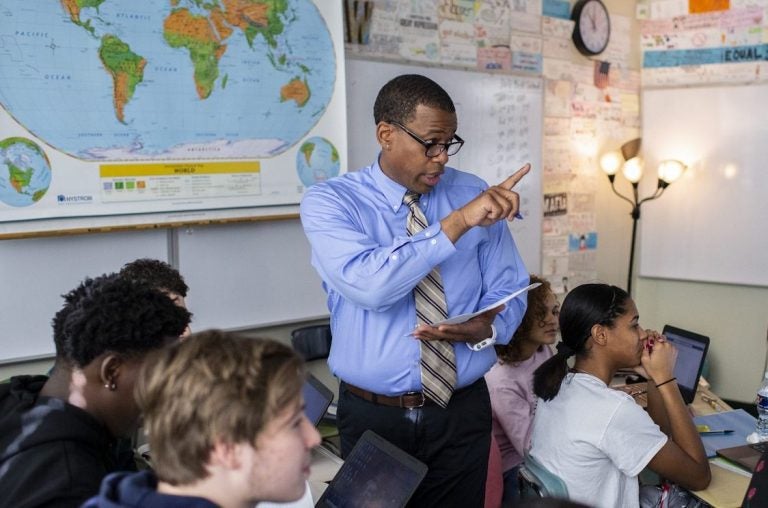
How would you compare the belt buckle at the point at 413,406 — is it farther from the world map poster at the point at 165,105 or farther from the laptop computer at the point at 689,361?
the world map poster at the point at 165,105

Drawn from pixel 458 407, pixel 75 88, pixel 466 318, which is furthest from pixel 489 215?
pixel 75 88

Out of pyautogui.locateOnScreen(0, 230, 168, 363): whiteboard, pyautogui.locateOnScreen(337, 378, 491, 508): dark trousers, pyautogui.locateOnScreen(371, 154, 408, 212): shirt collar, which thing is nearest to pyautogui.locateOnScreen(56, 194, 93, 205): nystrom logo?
pyautogui.locateOnScreen(0, 230, 168, 363): whiteboard

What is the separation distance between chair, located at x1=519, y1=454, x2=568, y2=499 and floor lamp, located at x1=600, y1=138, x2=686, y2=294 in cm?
312

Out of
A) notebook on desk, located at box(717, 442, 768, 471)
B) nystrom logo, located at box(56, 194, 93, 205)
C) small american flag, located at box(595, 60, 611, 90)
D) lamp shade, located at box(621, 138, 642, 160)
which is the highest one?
small american flag, located at box(595, 60, 611, 90)

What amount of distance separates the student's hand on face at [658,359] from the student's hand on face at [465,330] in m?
0.59

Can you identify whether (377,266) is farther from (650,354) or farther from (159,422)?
(650,354)

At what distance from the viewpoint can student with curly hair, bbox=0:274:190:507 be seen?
1221 millimetres

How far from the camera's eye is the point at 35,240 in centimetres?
271

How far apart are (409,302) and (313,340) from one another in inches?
55.7

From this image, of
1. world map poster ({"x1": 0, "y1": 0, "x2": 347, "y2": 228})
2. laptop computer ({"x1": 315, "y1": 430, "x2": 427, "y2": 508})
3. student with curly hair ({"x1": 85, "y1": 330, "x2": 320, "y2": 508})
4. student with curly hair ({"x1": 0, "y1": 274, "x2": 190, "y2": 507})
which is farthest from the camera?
world map poster ({"x1": 0, "y1": 0, "x2": 347, "y2": 228})

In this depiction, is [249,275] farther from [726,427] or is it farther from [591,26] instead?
[591,26]

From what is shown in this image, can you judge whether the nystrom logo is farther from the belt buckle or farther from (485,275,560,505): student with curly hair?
(485,275,560,505): student with curly hair

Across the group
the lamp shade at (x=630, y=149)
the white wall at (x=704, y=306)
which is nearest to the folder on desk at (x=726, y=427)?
the white wall at (x=704, y=306)

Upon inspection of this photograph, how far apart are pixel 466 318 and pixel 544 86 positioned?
297cm
